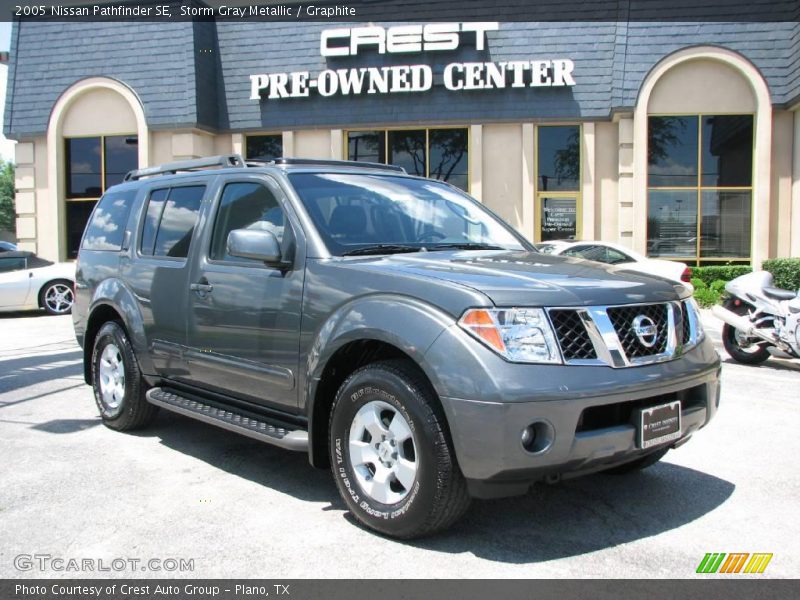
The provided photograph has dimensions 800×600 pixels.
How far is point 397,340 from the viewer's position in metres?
3.57

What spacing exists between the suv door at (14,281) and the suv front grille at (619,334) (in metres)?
14.3

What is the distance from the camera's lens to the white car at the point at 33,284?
15117mm

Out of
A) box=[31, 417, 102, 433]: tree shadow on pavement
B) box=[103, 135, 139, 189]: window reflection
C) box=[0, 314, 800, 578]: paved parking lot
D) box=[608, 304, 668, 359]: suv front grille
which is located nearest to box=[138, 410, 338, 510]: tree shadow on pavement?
box=[0, 314, 800, 578]: paved parking lot

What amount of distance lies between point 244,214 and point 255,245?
0.75 metres

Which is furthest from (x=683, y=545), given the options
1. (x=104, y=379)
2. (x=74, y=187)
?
(x=74, y=187)

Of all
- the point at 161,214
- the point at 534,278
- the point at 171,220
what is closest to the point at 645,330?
the point at 534,278

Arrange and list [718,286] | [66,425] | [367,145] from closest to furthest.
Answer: [66,425] → [718,286] → [367,145]

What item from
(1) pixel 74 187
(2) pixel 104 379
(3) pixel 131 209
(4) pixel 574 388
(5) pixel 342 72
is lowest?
(2) pixel 104 379

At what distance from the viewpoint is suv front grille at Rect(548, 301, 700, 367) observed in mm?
3434

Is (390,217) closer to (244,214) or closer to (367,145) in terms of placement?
(244,214)

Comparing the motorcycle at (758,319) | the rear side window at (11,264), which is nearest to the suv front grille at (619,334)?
the motorcycle at (758,319)
